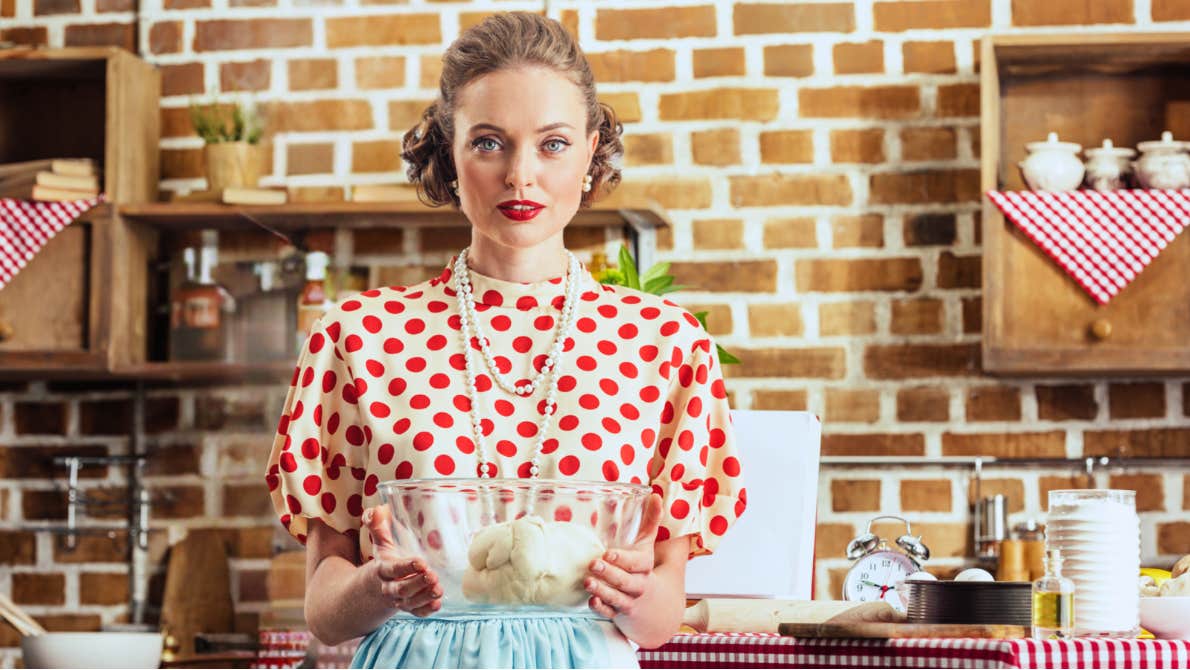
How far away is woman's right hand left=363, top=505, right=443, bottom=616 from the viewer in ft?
3.66

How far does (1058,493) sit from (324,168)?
205cm

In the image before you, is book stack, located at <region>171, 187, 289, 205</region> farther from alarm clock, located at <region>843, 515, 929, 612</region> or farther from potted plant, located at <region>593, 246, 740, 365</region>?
alarm clock, located at <region>843, 515, 929, 612</region>

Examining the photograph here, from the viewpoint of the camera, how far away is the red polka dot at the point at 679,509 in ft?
4.33

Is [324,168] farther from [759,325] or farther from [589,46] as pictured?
[759,325]

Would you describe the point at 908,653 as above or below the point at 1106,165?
below

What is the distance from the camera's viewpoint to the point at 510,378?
Answer: 1354 millimetres

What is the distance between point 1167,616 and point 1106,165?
1479 mm

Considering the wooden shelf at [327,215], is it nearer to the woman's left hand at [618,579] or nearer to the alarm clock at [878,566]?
the alarm clock at [878,566]

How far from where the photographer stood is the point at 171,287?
333cm

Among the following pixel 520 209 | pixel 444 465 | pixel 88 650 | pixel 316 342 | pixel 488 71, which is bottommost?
pixel 88 650

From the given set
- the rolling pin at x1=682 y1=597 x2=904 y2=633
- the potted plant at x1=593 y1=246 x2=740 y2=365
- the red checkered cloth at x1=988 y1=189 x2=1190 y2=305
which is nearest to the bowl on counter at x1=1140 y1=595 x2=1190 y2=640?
the rolling pin at x1=682 y1=597 x2=904 y2=633

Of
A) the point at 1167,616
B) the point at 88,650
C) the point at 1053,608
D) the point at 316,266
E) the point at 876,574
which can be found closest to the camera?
the point at 1053,608

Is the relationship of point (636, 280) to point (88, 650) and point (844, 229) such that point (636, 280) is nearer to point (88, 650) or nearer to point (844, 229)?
point (844, 229)

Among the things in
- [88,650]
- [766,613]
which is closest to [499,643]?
[766,613]
